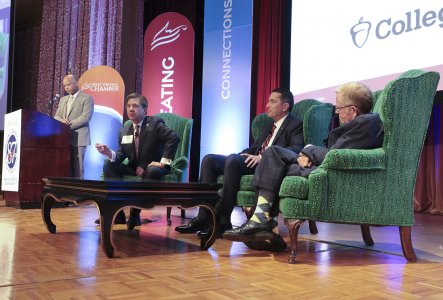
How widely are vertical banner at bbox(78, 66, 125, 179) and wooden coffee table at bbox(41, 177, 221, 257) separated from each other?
3.26m

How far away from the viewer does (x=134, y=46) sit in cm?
653

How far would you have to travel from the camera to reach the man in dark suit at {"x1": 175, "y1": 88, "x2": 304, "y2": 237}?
8.44 ft

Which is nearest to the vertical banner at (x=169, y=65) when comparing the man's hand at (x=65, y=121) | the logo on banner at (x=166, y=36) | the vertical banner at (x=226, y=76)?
the logo on banner at (x=166, y=36)

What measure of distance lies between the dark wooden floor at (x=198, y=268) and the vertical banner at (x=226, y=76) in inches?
121

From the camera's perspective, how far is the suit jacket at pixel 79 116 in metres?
4.54

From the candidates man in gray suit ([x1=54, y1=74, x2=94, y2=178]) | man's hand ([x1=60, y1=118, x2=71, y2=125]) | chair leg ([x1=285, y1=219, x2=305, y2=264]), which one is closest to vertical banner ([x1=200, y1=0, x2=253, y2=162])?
man in gray suit ([x1=54, y1=74, x2=94, y2=178])

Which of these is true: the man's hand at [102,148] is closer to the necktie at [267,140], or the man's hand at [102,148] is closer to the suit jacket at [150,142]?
the suit jacket at [150,142]

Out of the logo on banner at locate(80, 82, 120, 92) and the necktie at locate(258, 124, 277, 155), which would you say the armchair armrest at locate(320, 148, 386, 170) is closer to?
the necktie at locate(258, 124, 277, 155)

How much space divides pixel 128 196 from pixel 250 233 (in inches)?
22.6

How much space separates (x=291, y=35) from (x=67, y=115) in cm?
246

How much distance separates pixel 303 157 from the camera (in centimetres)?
224

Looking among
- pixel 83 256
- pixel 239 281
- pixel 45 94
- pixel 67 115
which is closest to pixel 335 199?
pixel 239 281

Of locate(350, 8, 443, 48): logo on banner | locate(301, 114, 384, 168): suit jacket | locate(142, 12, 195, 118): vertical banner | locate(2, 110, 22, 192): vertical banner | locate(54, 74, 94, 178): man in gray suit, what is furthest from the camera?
locate(142, 12, 195, 118): vertical banner

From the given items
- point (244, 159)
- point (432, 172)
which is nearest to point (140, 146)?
point (244, 159)
